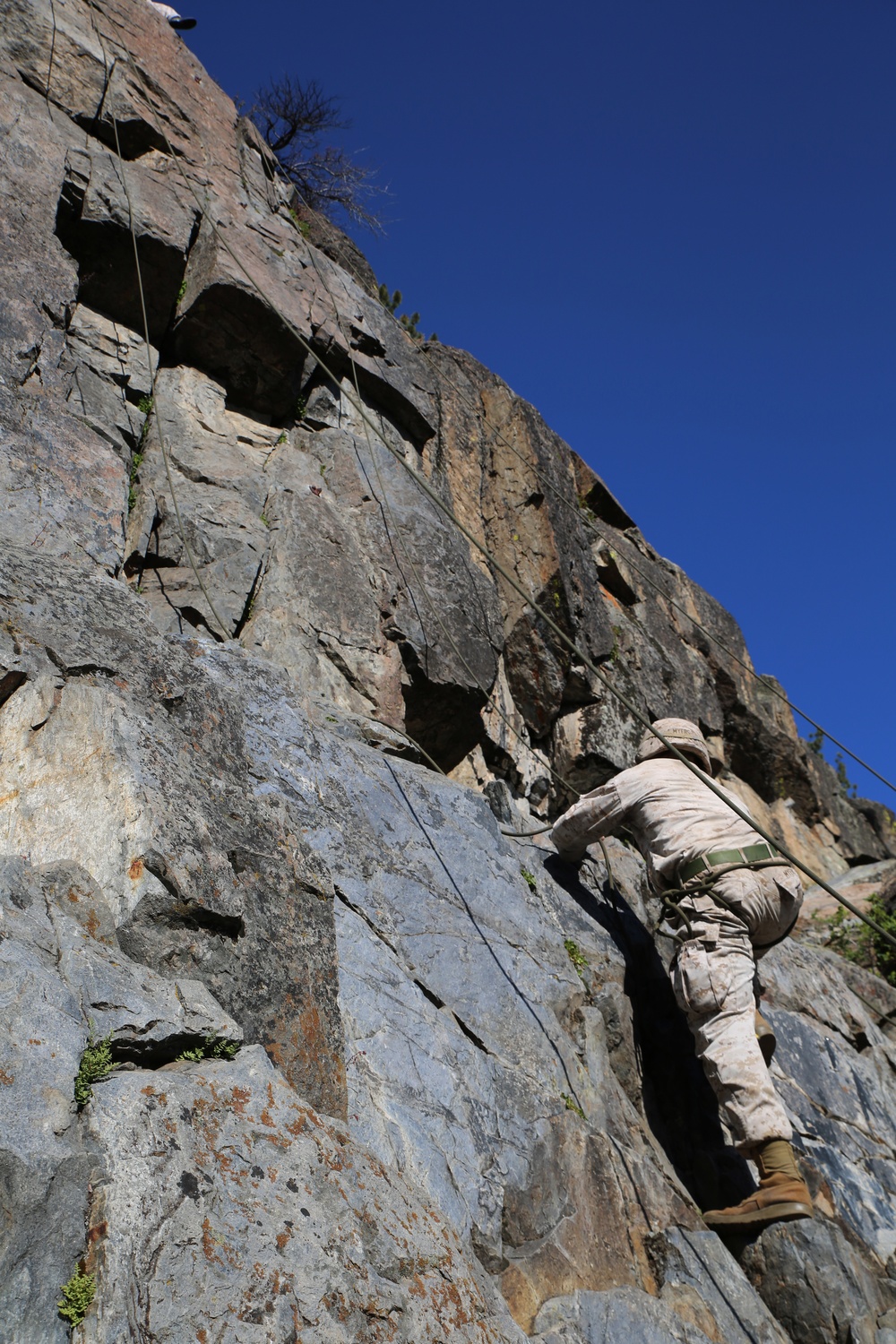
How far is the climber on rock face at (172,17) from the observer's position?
33.0 feet

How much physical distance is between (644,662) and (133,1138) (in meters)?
9.36

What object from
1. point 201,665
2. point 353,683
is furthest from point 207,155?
point 201,665

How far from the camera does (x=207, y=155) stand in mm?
9609

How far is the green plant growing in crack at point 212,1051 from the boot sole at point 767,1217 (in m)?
3.13

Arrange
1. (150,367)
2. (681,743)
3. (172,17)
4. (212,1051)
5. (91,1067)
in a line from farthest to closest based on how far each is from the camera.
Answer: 1. (172,17)
2. (150,367)
3. (681,743)
4. (212,1051)
5. (91,1067)

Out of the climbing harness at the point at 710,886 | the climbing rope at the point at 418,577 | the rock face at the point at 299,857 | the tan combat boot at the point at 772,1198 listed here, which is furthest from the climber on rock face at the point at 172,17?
the tan combat boot at the point at 772,1198

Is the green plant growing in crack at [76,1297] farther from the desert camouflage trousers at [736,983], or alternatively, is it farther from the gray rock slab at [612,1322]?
the desert camouflage trousers at [736,983]

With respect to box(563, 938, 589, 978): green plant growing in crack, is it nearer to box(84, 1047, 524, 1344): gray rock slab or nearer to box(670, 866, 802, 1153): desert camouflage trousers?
box(670, 866, 802, 1153): desert camouflage trousers

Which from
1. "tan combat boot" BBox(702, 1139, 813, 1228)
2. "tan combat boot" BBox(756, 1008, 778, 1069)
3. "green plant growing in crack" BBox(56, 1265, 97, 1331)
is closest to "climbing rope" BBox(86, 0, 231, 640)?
"tan combat boot" BBox(756, 1008, 778, 1069)

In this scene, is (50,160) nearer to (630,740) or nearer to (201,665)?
(201,665)

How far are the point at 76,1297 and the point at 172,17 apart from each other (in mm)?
11403

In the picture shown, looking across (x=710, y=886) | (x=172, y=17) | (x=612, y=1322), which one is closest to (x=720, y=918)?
(x=710, y=886)

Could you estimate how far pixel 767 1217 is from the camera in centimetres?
509

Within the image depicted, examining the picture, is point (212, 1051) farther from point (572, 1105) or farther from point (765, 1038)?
point (765, 1038)
